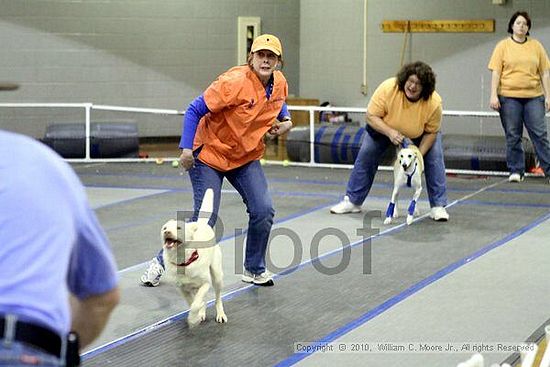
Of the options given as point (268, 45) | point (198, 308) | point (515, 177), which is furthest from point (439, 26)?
point (198, 308)

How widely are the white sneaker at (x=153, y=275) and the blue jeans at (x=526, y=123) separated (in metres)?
5.11

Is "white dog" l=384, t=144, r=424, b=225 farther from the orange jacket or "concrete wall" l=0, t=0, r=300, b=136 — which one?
"concrete wall" l=0, t=0, r=300, b=136

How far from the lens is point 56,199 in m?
1.59

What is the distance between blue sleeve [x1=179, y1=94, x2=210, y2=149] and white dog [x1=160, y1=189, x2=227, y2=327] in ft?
1.99

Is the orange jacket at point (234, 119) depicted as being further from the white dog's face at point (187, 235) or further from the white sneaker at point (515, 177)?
the white sneaker at point (515, 177)

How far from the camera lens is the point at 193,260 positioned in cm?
500

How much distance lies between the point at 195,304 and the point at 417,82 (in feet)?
11.0

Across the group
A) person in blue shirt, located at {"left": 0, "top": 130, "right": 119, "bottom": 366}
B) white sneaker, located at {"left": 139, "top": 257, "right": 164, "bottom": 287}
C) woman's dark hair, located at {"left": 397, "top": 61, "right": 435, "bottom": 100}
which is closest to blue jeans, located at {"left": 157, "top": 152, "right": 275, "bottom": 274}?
white sneaker, located at {"left": 139, "top": 257, "right": 164, "bottom": 287}

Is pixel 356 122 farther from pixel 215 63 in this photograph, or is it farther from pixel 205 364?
pixel 205 364

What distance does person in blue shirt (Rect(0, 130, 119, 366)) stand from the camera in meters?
1.52

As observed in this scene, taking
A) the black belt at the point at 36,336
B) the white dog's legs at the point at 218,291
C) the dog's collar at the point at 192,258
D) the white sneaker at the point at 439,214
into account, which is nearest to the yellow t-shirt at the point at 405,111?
the white sneaker at the point at 439,214

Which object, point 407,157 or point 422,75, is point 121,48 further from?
point 422,75

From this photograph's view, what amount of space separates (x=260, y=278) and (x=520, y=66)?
487 centimetres

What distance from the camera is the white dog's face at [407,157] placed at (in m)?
8.06
